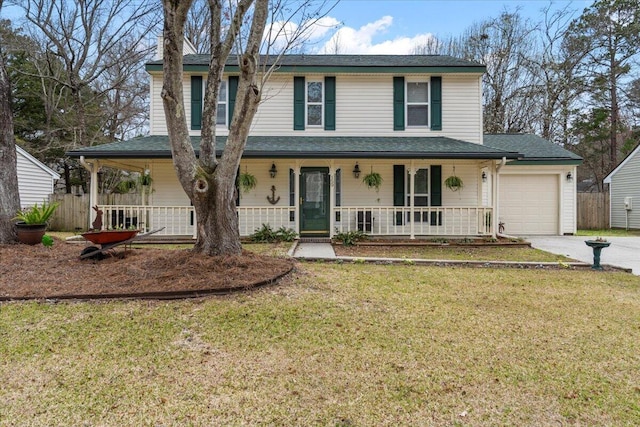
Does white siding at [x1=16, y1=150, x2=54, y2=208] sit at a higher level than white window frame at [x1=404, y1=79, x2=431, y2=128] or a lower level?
lower

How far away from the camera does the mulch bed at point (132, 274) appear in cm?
499

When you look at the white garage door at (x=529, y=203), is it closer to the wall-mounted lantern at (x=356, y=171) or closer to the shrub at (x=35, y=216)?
the wall-mounted lantern at (x=356, y=171)

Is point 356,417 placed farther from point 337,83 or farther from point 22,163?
point 22,163

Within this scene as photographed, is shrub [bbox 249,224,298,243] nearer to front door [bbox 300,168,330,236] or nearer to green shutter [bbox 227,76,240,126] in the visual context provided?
front door [bbox 300,168,330,236]

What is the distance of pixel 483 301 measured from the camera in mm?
5059

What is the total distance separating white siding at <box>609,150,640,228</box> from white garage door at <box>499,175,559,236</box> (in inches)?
252

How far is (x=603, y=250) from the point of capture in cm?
979

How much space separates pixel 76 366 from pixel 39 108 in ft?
79.4

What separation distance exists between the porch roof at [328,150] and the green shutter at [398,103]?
99 cm

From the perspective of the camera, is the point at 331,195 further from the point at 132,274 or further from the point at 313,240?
the point at 132,274

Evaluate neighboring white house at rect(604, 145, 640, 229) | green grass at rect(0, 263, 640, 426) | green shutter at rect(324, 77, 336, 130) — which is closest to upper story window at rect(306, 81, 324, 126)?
green shutter at rect(324, 77, 336, 130)

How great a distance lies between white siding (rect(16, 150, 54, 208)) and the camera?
16.1 meters

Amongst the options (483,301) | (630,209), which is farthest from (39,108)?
(630,209)

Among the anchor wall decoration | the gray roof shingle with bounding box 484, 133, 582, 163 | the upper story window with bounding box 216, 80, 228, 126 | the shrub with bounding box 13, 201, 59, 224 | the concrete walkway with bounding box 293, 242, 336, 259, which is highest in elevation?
the upper story window with bounding box 216, 80, 228, 126
